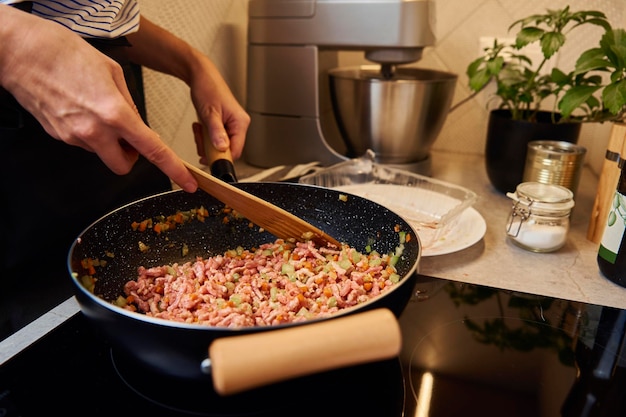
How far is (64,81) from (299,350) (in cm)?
34

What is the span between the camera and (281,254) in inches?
27.7

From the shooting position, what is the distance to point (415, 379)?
1.72ft

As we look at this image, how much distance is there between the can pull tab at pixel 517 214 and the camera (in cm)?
79

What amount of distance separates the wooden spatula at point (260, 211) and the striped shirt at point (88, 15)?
245 mm

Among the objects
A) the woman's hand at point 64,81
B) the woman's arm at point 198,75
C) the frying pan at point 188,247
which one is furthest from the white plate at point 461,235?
the woman's hand at point 64,81

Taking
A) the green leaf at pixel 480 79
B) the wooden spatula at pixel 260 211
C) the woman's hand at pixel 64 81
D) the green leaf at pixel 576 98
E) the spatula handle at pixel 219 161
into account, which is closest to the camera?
the woman's hand at pixel 64 81

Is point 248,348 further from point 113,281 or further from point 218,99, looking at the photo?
point 218,99

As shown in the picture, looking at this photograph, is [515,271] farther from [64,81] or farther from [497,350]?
[64,81]

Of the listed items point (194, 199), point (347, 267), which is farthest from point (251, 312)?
point (194, 199)

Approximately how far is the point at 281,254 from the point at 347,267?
110 mm

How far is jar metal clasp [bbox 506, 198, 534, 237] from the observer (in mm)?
785

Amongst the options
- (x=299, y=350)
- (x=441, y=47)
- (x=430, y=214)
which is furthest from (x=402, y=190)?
(x=299, y=350)

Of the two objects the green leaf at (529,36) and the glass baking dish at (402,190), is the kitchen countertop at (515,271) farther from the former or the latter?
the green leaf at (529,36)

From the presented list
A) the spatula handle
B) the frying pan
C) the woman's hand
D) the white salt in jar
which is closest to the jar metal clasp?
the white salt in jar
